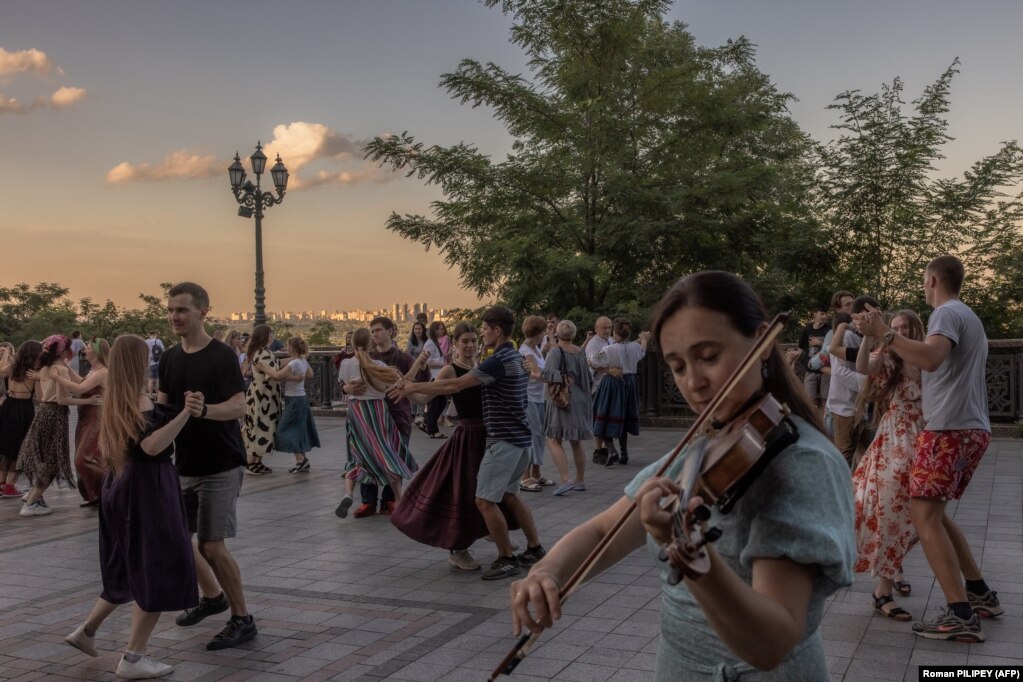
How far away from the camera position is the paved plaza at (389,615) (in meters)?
5.34

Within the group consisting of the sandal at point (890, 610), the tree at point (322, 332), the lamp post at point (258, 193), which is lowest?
the sandal at point (890, 610)

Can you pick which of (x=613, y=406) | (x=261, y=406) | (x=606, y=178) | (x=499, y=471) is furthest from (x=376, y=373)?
(x=606, y=178)

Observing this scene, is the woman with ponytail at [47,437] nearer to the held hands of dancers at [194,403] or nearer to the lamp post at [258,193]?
the held hands of dancers at [194,403]

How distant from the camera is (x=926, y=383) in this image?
572 cm

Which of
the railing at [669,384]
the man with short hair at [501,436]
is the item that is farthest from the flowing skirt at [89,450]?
the railing at [669,384]

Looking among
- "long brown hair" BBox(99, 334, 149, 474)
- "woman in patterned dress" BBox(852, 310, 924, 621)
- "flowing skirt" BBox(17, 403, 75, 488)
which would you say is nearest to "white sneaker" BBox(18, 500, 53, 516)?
"flowing skirt" BBox(17, 403, 75, 488)

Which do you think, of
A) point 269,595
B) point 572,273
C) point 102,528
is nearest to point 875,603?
point 269,595

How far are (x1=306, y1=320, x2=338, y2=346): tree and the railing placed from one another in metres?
9.81

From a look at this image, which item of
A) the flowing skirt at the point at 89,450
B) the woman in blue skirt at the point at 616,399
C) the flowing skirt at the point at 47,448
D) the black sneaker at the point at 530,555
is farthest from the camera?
the woman in blue skirt at the point at 616,399

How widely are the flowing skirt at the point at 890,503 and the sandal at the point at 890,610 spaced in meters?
0.17

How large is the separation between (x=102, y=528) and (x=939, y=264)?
4.90 metres

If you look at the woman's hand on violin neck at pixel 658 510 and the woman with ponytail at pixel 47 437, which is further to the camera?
the woman with ponytail at pixel 47 437

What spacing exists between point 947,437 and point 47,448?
890 cm

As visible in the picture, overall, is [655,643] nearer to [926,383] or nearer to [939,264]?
[926,383]
